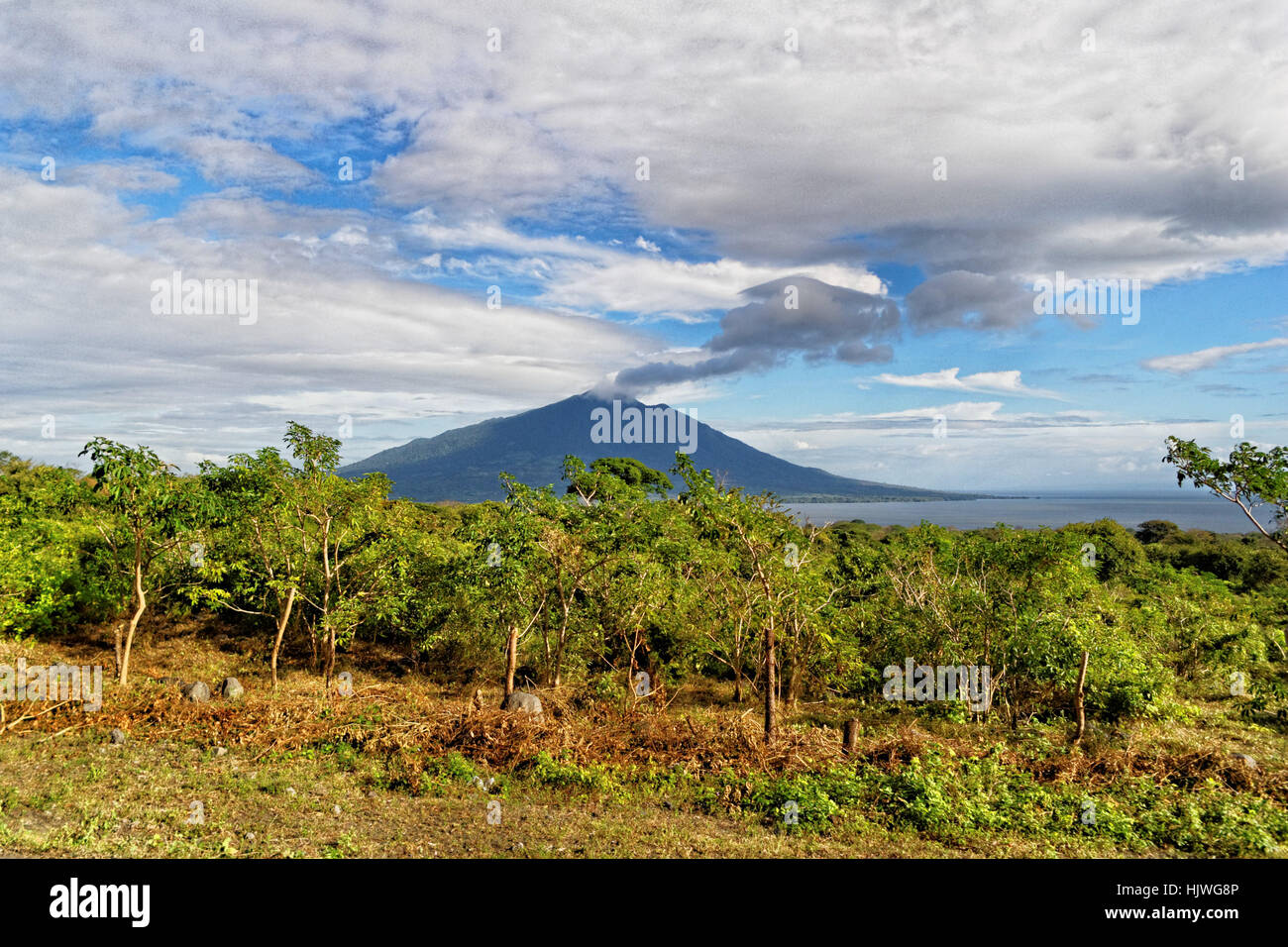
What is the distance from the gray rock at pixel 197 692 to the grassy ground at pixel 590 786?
1.42 ft

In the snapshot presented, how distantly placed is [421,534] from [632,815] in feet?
32.4

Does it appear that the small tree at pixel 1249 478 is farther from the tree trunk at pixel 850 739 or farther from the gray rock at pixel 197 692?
the gray rock at pixel 197 692

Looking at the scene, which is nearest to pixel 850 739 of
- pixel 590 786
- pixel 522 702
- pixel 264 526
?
pixel 590 786

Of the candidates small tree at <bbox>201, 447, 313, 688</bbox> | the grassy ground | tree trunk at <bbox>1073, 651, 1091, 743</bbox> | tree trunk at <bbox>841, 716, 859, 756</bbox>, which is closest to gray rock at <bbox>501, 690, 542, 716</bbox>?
the grassy ground

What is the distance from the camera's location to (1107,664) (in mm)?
13289

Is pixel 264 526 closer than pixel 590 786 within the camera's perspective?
No

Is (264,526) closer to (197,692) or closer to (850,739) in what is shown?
(197,692)

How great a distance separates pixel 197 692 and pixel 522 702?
6.62 metres

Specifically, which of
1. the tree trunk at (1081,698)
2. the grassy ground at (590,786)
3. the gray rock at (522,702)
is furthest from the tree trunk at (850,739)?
the gray rock at (522,702)

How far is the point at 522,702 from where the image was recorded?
13820 millimetres

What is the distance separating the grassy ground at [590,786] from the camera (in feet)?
28.4

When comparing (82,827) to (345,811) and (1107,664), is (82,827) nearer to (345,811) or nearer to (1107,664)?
(345,811)

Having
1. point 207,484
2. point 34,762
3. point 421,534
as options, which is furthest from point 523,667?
point 34,762

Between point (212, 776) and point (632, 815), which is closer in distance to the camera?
point (632, 815)
